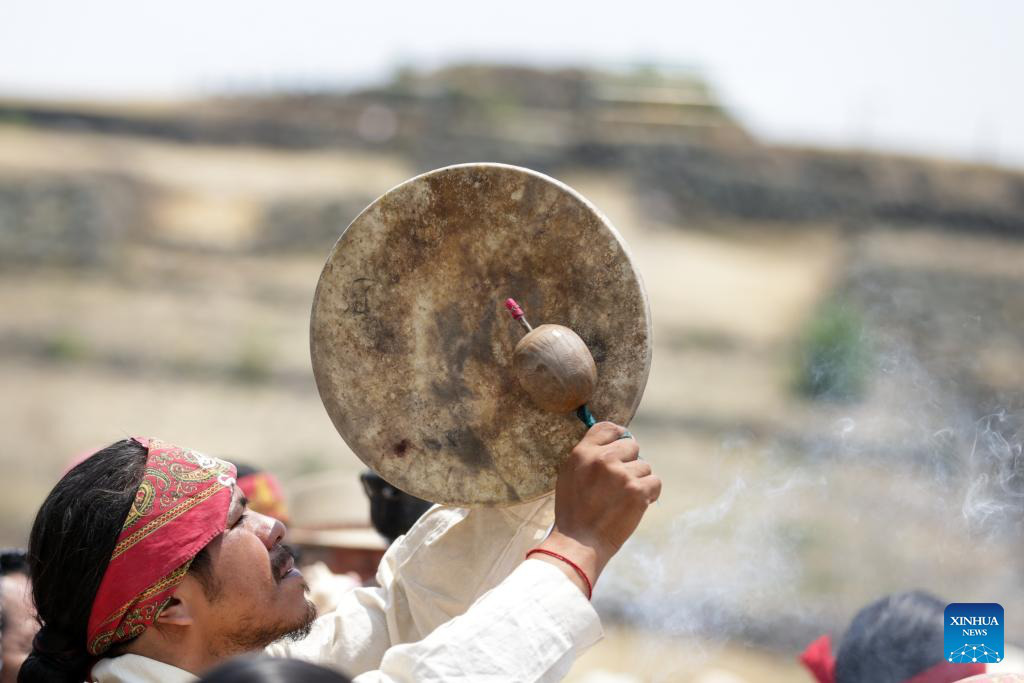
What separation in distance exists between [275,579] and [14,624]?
4.05 feet

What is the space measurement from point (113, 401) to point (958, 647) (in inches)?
648

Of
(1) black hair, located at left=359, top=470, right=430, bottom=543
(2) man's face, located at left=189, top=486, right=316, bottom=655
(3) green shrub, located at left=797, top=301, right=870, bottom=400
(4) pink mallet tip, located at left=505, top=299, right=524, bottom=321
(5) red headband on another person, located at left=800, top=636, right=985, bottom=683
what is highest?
(4) pink mallet tip, located at left=505, top=299, right=524, bottom=321

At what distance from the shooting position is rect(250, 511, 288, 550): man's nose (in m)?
2.28

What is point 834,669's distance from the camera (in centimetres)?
292

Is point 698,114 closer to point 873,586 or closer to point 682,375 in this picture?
point 682,375

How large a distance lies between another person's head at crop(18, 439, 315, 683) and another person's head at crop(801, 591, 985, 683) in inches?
59.1

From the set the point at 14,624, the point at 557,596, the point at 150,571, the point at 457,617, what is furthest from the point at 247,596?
the point at 14,624

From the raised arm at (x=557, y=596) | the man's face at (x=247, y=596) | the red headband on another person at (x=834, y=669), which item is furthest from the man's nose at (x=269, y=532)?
the red headband on another person at (x=834, y=669)

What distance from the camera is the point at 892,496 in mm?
8758

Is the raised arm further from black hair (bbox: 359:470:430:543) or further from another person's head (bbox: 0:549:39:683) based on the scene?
another person's head (bbox: 0:549:39:683)

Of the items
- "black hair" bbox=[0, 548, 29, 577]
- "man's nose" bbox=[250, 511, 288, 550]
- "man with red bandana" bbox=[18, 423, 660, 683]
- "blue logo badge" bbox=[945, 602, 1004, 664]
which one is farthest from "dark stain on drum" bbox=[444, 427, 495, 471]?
"black hair" bbox=[0, 548, 29, 577]

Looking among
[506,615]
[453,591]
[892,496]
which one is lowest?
[892,496]

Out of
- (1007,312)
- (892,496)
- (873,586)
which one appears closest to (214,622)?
(892,496)

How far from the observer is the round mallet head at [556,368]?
6.47 ft
